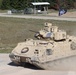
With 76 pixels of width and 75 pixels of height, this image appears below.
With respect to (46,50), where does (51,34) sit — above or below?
above

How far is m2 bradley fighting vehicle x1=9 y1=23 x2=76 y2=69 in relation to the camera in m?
15.9

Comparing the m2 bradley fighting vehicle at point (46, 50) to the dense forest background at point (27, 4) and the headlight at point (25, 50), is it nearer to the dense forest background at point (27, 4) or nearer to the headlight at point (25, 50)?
the headlight at point (25, 50)

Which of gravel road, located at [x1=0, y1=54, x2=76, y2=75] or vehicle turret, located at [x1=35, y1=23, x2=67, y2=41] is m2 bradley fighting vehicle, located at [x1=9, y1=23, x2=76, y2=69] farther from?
gravel road, located at [x1=0, y1=54, x2=76, y2=75]

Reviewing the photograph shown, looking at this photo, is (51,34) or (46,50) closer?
(46,50)

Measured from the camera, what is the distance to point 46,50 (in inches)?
636

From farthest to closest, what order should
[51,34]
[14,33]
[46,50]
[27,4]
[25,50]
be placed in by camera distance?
[27,4] → [14,33] → [51,34] → [25,50] → [46,50]

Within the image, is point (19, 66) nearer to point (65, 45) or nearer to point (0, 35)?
point (65, 45)

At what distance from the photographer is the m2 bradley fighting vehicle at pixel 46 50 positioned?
52.2ft

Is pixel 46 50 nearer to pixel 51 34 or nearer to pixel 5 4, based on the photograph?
pixel 51 34

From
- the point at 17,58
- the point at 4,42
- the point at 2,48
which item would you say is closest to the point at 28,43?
the point at 17,58

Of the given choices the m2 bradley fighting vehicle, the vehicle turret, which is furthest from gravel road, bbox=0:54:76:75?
the vehicle turret

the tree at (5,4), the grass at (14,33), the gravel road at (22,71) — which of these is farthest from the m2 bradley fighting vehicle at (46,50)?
the tree at (5,4)

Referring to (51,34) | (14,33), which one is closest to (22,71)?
(51,34)

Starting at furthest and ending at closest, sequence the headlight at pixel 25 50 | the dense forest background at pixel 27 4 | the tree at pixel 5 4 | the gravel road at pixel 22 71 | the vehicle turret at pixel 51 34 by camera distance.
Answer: the tree at pixel 5 4, the dense forest background at pixel 27 4, the vehicle turret at pixel 51 34, the headlight at pixel 25 50, the gravel road at pixel 22 71
